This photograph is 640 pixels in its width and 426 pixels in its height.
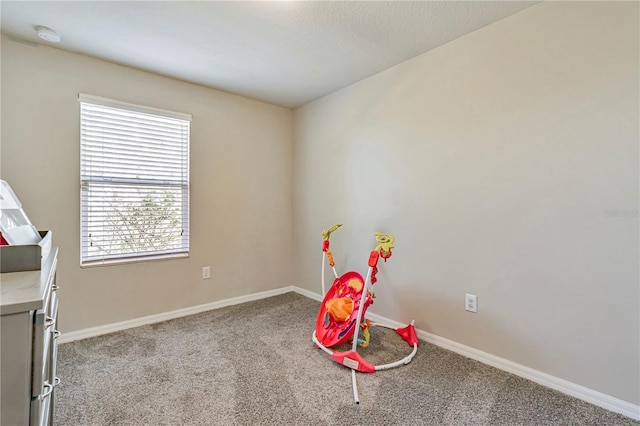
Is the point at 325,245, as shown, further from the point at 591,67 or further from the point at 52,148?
the point at 52,148

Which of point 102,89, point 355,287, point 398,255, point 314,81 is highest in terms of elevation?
point 314,81

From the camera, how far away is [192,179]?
9.78 feet

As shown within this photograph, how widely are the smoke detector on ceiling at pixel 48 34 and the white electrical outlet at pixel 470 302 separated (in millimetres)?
3380

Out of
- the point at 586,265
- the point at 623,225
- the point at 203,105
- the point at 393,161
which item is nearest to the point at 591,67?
the point at 623,225

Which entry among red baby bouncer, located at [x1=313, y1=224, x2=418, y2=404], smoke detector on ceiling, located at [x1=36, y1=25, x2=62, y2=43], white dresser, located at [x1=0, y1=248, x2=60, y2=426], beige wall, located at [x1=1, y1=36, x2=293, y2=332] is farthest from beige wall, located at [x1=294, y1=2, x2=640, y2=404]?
smoke detector on ceiling, located at [x1=36, y1=25, x2=62, y2=43]

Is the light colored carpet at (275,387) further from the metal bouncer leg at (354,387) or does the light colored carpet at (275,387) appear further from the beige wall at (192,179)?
the beige wall at (192,179)

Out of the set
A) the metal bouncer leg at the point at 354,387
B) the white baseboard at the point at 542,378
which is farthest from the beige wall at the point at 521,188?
the metal bouncer leg at the point at 354,387

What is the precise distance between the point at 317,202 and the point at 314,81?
49.0 inches

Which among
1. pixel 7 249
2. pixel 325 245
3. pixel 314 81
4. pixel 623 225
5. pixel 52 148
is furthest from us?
pixel 314 81

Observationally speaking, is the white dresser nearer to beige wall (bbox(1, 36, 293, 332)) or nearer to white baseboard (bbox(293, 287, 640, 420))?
beige wall (bbox(1, 36, 293, 332))

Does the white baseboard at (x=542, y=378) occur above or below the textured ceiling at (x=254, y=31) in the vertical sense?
below

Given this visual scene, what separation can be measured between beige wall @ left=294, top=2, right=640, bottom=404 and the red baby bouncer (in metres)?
0.43

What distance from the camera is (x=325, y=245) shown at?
2.66m

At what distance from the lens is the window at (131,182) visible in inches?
96.8
